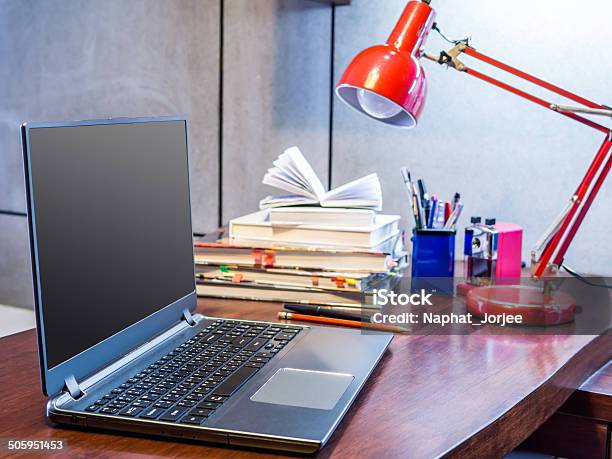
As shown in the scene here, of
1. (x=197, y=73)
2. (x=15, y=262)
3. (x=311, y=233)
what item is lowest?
(x=15, y=262)

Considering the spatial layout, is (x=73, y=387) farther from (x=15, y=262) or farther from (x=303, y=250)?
(x=15, y=262)

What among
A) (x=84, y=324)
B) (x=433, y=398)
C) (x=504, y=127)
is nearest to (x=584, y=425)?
(x=433, y=398)

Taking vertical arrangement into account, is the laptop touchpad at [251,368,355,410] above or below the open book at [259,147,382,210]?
below

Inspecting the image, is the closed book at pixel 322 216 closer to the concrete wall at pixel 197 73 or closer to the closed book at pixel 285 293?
the closed book at pixel 285 293

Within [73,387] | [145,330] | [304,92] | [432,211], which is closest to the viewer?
[73,387]

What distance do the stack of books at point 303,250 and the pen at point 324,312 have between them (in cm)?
8

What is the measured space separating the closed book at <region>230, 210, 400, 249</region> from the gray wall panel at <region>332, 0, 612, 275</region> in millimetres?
502

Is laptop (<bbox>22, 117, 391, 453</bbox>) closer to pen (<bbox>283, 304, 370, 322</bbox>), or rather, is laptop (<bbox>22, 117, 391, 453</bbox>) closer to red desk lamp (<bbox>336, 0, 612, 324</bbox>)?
pen (<bbox>283, 304, 370, 322</bbox>)

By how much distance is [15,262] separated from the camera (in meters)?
2.59

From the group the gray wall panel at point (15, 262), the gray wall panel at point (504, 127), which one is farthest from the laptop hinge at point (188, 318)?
the gray wall panel at point (15, 262)

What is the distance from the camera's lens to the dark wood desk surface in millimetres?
733

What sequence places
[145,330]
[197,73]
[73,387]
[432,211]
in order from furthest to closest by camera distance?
[197,73]
[432,211]
[145,330]
[73,387]

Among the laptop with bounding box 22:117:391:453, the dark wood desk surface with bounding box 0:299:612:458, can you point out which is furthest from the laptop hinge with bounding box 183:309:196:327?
the dark wood desk surface with bounding box 0:299:612:458

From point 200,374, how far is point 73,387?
5.7 inches
